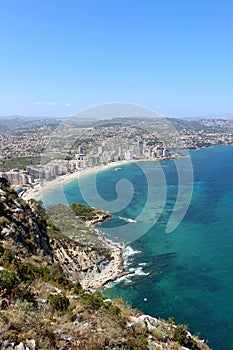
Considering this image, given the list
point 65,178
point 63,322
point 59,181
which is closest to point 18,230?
Answer: point 63,322

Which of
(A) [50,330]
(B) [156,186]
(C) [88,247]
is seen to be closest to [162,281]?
(C) [88,247]

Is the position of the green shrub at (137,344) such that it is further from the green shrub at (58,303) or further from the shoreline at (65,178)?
the shoreline at (65,178)

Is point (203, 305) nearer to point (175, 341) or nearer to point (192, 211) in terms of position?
point (175, 341)

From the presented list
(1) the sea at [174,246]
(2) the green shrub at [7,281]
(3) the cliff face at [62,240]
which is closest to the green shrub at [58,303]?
(2) the green shrub at [7,281]

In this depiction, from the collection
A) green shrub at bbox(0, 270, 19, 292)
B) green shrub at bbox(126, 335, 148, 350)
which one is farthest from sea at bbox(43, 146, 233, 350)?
green shrub at bbox(0, 270, 19, 292)

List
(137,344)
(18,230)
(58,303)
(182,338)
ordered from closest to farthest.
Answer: (137,344)
(58,303)
(182,338)
(18,230)

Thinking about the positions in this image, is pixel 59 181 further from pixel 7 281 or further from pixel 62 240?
pixel 7 281

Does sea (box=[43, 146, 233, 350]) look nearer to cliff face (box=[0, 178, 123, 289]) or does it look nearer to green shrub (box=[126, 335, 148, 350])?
cliff face (box=[0, 178, 123, 289])

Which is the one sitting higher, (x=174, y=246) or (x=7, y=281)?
(x=7, y=281)
